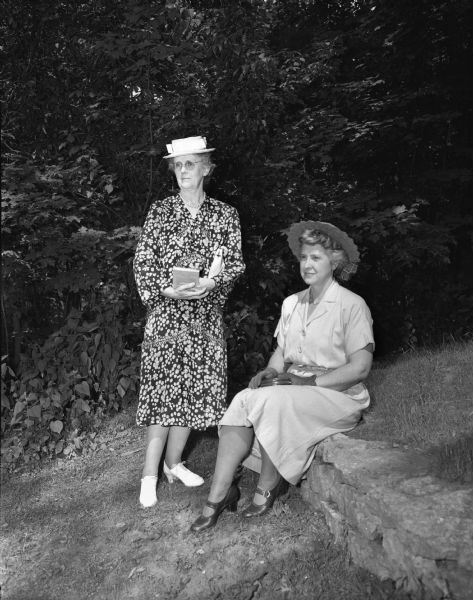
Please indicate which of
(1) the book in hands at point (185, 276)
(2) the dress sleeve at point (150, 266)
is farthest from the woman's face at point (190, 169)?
(1) the book in hands at point (185, 276)

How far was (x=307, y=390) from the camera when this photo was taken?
336 cm

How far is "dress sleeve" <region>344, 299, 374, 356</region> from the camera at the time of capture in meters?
3.43

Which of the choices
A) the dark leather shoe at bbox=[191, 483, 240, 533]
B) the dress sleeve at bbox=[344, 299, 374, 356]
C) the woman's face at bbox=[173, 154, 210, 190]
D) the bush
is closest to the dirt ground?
the dark leather shoe at bbox=[191, 483, 240, 533]

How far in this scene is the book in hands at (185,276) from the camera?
357 cm

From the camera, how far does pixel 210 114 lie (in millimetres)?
4941

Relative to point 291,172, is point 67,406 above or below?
below

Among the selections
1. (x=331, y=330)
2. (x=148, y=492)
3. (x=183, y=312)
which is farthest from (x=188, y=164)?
(x=148, y=492)

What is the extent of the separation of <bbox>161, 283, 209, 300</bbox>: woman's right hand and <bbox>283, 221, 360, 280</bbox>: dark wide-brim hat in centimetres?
62

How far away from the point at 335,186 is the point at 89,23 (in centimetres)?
298

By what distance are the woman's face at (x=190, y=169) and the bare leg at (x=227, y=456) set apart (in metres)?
1.50

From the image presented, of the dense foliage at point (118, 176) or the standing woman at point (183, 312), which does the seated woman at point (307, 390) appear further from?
the dense foliage at point (118, 176)

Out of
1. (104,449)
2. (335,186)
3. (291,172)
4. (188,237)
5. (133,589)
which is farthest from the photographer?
(335,186)

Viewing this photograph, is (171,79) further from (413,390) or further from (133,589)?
(133,589)

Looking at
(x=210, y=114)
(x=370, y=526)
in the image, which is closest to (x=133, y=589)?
(x=370, y=526)
